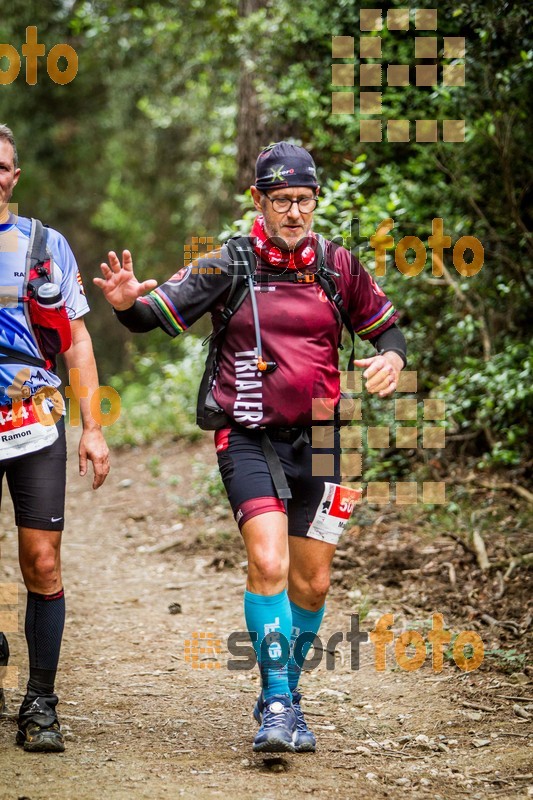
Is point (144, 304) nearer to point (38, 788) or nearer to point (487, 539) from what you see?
point (38, 788)

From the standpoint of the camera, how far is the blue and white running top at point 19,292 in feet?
11.8

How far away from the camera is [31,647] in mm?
3764

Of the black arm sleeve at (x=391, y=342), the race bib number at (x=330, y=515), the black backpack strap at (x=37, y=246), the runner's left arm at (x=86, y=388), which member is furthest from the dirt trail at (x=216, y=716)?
the black backpack strap at (x=37, y=246)

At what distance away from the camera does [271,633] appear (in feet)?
11.4

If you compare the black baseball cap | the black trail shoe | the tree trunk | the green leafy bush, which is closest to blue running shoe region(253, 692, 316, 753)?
the black trail shoe

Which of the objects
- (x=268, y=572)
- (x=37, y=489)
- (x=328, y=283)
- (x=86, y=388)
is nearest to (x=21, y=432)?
(x=37, y=489)

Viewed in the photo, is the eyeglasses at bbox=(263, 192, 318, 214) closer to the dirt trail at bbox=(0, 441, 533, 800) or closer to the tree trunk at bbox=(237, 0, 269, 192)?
the dirt trail at bbox=(0, 441, 533, 800)

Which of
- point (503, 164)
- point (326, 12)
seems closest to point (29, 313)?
point (503, 164)

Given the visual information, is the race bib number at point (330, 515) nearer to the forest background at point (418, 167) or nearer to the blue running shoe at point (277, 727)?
the blue running shoe at point (277, 727)

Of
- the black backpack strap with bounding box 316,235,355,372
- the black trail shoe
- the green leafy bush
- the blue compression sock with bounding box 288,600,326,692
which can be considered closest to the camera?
the black trail shoe

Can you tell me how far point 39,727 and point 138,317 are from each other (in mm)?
1692

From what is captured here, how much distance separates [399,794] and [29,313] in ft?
7.64

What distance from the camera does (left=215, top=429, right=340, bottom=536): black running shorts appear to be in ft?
11.6

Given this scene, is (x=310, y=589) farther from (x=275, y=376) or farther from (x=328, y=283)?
(x=328, y=283)
